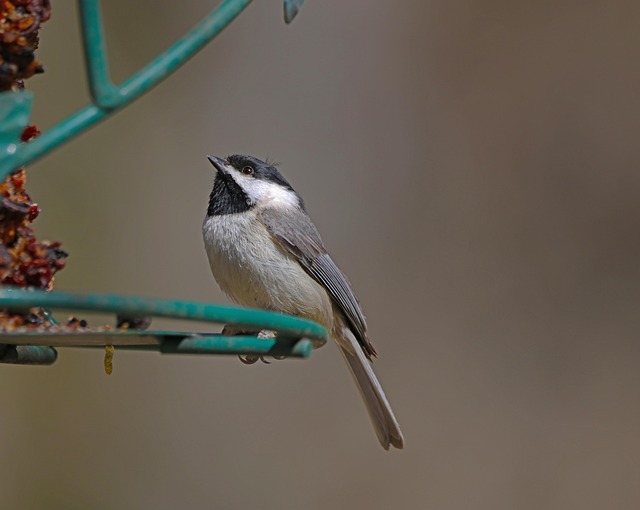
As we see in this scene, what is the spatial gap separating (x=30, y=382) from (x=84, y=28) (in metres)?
3.83

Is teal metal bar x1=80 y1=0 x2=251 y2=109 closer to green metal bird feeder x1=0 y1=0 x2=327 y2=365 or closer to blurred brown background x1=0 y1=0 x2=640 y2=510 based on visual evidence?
green metal bird feeder x1=0 y1=0 x2=327 y2=365

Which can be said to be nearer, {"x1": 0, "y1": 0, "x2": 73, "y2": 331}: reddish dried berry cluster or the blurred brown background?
{"x1": 0, "y1": 0, "x2": 73, "y2": 331}: reddish dried berry cluster

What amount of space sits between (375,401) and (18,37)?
249 centimetres

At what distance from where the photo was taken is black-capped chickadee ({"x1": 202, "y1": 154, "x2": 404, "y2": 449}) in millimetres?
3541

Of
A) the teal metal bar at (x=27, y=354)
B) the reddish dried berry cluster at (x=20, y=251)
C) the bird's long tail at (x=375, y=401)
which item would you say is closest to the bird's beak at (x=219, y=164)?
the bird's long tail at (x=375, y=401)

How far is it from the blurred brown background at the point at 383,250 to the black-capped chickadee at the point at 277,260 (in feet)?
5.20

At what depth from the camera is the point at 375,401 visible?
Answer: 4004 mm

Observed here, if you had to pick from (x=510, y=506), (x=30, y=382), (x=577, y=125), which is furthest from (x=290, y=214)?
(x=577, y=125)

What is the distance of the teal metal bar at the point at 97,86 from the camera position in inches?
60.2

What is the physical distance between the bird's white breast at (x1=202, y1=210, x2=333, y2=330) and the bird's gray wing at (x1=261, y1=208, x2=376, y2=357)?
3 cm

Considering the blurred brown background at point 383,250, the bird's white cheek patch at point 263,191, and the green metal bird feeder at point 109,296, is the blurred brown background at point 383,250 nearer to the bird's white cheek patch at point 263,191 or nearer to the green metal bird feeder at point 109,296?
the bird's white cheek patch at point 263,191

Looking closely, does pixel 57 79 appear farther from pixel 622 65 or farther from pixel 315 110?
pixel 622 65

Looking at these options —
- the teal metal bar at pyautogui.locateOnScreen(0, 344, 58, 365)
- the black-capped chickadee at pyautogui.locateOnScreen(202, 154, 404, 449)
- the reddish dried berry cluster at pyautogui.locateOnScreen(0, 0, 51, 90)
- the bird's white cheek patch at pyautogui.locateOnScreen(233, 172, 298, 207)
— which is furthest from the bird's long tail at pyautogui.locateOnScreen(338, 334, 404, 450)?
the reddish dried berry cluster at pyautogui.locateOnScreen(0, 0, 51, 90)

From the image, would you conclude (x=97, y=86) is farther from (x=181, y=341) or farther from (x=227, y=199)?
(x=227, y=199)
